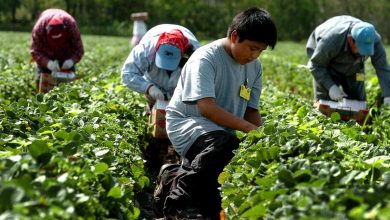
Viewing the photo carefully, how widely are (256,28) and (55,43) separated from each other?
441cm

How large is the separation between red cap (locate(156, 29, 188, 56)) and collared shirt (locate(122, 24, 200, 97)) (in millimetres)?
93

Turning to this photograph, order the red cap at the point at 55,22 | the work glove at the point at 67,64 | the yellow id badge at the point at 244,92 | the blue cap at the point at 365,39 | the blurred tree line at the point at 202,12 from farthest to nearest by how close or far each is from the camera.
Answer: the blurred tree line at the point at 202,12
the work glove at the point at 67,64
the red cap at the point at 55,22
the blue cap at the point at 365,39
the yellow id badge at the point at 244,92

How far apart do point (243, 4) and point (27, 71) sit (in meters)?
48.3

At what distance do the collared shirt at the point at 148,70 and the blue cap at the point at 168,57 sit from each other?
0.18 m

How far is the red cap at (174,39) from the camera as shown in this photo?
4886mm

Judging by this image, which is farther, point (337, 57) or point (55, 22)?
point (55, 22)

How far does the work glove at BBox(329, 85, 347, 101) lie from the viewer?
6.12m

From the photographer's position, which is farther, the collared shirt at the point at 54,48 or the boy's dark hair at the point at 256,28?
the collared shirt at the point at 54,48

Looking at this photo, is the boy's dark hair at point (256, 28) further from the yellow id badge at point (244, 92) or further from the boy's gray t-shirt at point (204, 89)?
the yellow id badge at point (244, 92)

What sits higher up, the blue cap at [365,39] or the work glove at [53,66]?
the blue cap at [365,39]

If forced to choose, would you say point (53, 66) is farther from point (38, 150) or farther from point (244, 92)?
point (38, 150)

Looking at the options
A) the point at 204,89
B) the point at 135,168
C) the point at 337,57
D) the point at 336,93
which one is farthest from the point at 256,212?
the point at 337,57

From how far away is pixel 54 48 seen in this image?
24.2 ft

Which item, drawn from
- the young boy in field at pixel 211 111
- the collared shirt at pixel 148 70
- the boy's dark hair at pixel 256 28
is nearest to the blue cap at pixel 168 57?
the collared shirt at pixel 148 70
